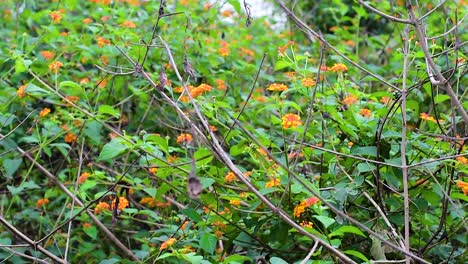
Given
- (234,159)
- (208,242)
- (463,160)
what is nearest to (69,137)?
(234,159)

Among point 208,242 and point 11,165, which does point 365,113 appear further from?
point 11,165

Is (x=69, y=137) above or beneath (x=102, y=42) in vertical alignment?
beneath

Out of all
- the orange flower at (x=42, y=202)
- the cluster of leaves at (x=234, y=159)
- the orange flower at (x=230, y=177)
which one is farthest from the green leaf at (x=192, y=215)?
the orange flower at (x=42, y=202)

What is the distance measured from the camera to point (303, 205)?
1845mm

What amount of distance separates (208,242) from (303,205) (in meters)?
0.28

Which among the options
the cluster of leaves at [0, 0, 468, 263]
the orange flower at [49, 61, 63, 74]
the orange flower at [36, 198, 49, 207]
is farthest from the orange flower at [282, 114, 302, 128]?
the orange flower at [36, 198, 49, 207]

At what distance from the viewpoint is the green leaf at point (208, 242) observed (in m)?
1.88

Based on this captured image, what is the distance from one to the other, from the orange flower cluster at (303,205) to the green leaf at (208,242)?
9.3 inches

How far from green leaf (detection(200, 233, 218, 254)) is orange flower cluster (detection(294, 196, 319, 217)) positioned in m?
0.24

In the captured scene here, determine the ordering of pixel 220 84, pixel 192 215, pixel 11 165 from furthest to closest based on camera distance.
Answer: pixel 220 84 < pixel 11 165 < pixel 192 215

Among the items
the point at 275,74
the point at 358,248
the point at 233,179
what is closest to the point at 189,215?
the point at 233,179

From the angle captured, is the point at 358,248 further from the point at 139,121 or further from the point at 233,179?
the point at 139,121

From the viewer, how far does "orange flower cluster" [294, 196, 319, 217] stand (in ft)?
5.88

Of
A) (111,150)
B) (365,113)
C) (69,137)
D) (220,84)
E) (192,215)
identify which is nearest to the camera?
(111,150)
